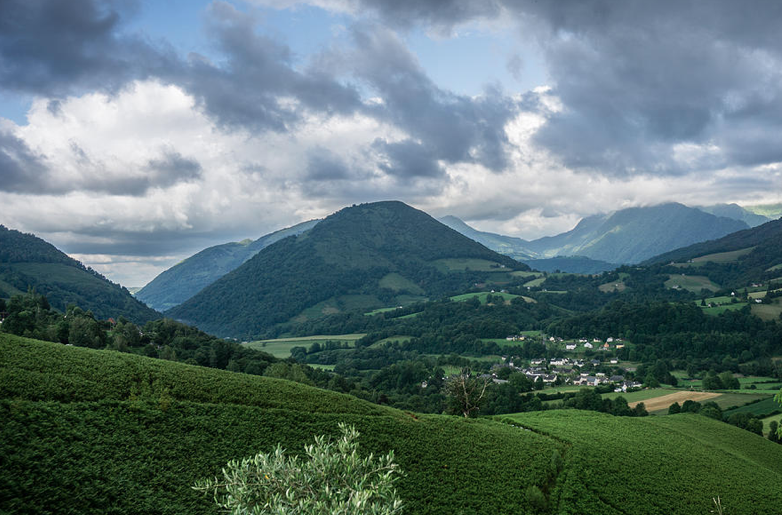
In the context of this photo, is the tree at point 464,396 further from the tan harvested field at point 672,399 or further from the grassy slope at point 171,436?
the tan harvested field at point 672,399

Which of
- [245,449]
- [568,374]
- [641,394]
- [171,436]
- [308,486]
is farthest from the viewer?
[568,374]

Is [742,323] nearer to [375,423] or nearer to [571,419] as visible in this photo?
[571,419]

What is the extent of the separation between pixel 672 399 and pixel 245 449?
4263 inches

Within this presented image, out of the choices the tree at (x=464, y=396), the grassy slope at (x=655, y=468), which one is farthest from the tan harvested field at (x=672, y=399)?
the tree at (x=464, y=396)

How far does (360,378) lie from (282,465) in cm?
14911

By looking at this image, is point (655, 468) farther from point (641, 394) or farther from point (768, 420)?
point (641, 394)

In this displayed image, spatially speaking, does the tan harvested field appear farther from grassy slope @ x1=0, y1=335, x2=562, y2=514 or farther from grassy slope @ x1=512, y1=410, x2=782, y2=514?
grassy slope @ x1=0, y1=335, x2=562, y2=514

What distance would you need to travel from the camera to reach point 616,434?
5184 cm

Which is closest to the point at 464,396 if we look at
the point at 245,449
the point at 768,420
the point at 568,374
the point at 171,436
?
the point at 245,449

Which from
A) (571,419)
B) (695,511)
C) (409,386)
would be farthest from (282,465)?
(409,386)

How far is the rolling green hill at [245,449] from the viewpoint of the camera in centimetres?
2489

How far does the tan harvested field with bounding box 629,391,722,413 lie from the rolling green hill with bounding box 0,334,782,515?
53.7 m

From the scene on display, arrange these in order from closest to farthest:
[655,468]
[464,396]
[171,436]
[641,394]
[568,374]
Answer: [171,436]
[655,468]
[464,396]
[641,394]
[568,374]

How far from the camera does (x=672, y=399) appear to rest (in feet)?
345
